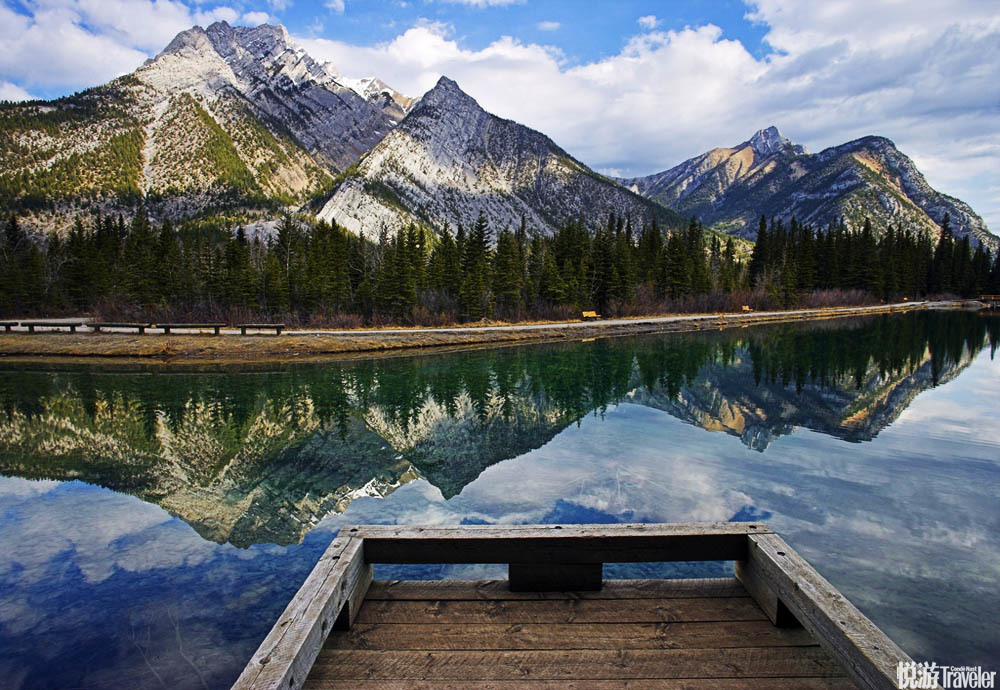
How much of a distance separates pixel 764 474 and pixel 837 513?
7.36ft

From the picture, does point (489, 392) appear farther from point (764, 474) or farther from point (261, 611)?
point (261, 611)

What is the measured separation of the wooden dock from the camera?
3635 mm

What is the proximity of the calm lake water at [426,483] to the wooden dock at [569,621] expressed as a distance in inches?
90.0

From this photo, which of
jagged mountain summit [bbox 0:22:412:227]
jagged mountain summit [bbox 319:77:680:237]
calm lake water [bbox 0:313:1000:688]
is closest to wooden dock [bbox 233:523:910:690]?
calm lake water [bbox 0:313:1000:688]

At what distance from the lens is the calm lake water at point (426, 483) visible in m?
6.37

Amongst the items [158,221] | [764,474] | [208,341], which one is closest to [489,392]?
[764,474]

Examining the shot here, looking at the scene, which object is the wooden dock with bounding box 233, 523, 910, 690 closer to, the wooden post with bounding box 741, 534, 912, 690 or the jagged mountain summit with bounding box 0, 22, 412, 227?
the wooden post with bounding box 741, 534, 912, 690

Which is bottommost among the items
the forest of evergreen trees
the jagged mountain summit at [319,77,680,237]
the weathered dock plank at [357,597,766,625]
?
the weathered dock plank at [357,597,766,625]

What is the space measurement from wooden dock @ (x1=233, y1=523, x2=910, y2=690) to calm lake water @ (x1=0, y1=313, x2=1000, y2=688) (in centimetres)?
229

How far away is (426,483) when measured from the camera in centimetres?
1164

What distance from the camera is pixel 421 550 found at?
475cm

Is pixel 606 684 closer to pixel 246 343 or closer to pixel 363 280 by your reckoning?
pixel 246 343

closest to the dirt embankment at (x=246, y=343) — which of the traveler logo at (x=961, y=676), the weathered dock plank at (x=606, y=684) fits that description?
the weathered dock plank at (x=606, y=684)

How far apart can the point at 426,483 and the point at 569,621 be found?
24.8ft
